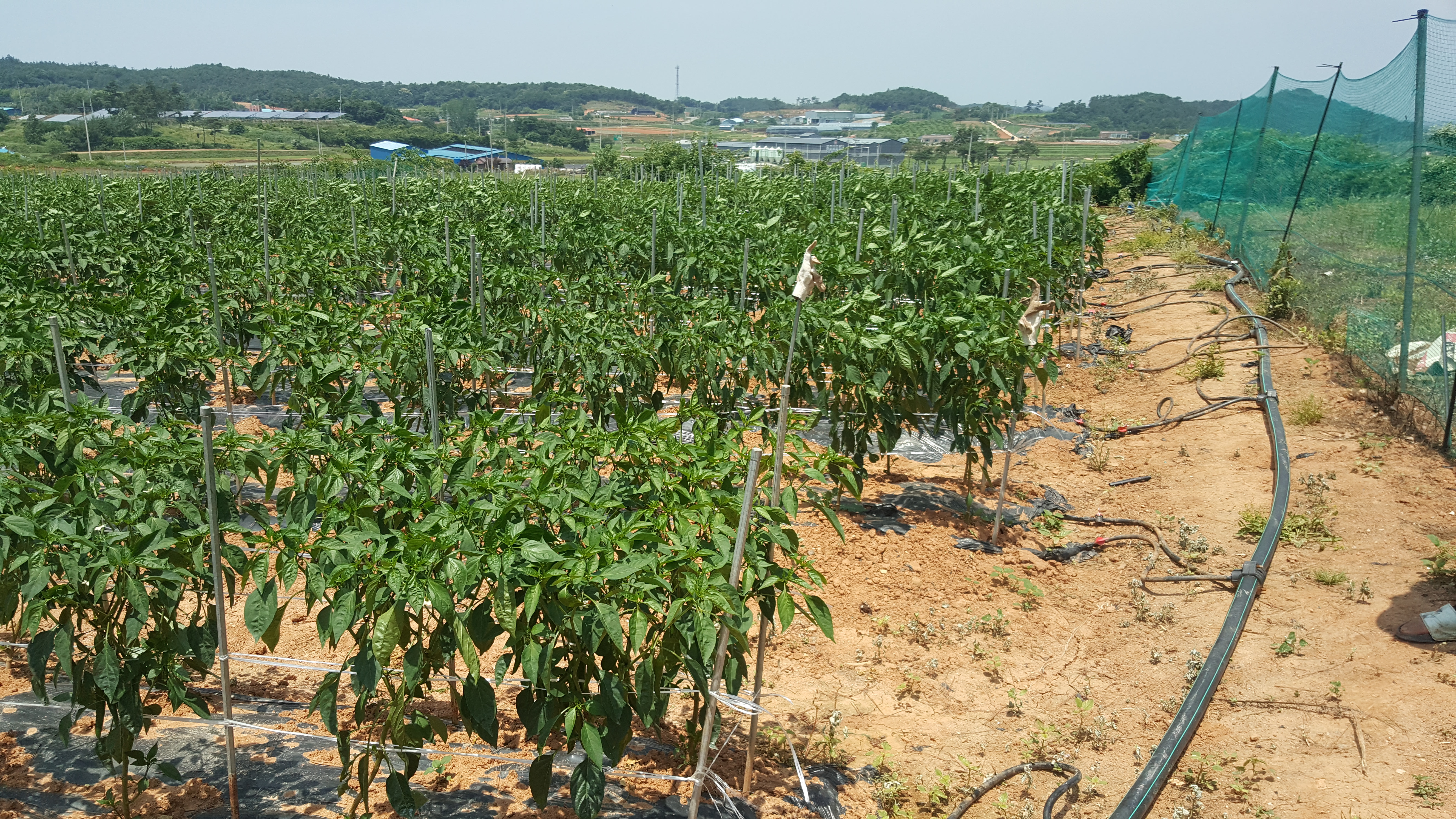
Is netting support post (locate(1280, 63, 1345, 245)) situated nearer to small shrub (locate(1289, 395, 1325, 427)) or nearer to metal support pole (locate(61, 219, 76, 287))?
small shrub (locate(1289, 395, 1325, 427))

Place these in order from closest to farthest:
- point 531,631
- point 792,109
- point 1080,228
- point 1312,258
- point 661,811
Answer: point 531,631
point 661,811
point 1312,258
point 1080,228
point 792,109

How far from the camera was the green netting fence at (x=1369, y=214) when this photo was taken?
7.36m

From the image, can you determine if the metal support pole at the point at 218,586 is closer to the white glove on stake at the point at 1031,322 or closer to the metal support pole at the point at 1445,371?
the white glove on stake at the point at 1031,322

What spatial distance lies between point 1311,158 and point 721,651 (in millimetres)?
11103

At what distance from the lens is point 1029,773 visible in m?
3.79

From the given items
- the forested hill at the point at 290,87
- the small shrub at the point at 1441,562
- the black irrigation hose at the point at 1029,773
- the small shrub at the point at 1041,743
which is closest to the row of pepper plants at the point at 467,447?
the black irrigation hose at the point at 1029,773

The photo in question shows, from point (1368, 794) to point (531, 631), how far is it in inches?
132

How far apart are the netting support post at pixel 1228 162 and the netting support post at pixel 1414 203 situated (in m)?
8.29

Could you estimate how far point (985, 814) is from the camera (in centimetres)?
372

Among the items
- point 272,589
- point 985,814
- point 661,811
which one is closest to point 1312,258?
point 985,814

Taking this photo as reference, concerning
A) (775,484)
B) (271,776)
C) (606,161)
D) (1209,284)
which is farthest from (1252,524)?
(606,161)

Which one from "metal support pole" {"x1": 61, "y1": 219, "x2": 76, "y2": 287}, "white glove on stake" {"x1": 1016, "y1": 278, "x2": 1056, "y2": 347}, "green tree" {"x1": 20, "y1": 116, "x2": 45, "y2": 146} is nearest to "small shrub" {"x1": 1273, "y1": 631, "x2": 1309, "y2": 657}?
"white glove on stake" {"x1": 1016, "y1": 278, "x2": 1056, "y2": 347}

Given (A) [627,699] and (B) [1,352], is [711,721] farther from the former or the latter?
(B) [1,352]

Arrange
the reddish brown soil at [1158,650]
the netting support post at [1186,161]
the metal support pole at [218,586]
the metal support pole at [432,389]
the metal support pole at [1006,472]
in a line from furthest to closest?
the netting support post at [1186,161] < the metal support pole at [1006,472] < the reddish brown soil at [1158,650] < the metal support pole at [432,389] < the metal support pole at [218,586]
